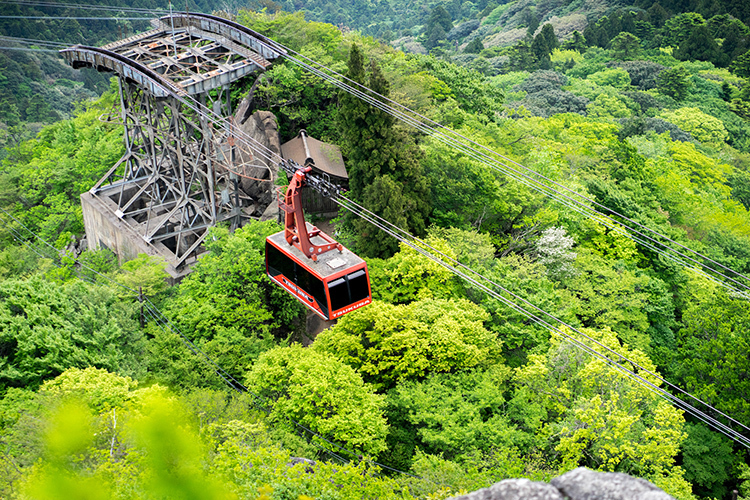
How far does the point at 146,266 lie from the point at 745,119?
304 ft

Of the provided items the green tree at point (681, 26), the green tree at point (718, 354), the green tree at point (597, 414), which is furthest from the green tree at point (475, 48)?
the green tree at point (597, 414)

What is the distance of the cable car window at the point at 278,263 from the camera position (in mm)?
21906

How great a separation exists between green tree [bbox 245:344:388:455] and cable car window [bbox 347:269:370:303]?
3285 mm

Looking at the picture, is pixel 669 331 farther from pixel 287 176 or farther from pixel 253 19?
pixel 253 19

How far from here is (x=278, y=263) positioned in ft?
74.7

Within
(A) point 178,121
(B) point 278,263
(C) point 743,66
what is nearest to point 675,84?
(C) point 743,66

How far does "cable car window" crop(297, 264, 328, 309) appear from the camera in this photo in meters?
20.2

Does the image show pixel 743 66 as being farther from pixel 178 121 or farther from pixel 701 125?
pixel 178 121

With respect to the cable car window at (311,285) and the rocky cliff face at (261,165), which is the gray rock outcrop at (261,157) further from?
the cable car window at (311,285)

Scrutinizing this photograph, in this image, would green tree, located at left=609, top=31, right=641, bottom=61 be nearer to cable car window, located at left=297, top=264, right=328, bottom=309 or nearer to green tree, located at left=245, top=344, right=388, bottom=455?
cable car window, located at left=297, top=264, right=328, bottom=309

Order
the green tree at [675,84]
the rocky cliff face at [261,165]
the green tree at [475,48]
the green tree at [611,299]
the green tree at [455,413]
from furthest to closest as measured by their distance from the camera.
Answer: the green tree at [475,48], the green tree at [675,84], the rocky cliff face at [261,165], the green tree at [611,299], the green tree at [455,413]

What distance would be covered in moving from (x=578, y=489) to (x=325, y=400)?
52.8 ft

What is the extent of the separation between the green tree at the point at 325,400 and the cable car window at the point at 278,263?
138 inches

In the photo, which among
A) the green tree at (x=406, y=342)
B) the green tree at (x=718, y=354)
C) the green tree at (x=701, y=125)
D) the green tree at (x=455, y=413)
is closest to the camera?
the green tree at (x=455, y=413)
